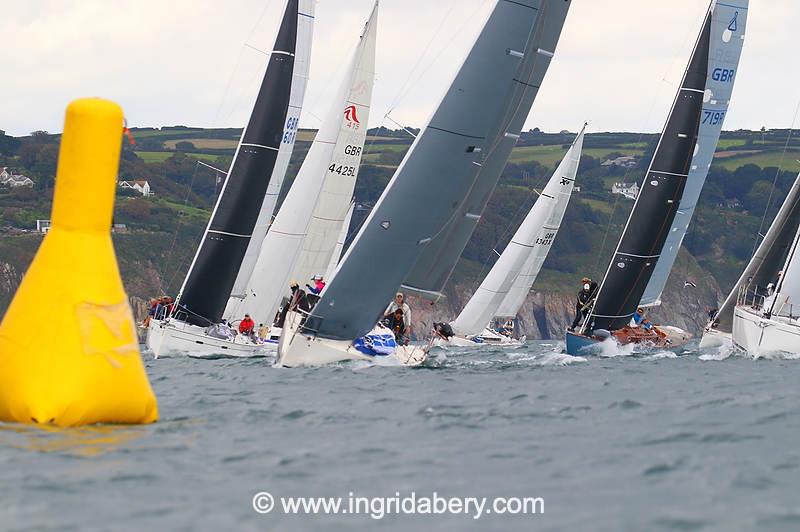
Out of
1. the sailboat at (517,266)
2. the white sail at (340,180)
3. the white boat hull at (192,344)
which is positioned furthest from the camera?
the sailboat at (517,266)

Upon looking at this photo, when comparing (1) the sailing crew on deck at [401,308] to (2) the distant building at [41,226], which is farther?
(2) the distant building at [41,226]

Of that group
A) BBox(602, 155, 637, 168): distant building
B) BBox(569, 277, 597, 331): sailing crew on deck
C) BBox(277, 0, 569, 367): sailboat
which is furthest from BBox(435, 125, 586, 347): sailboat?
BBox(602, 155, 637, 168): distant building

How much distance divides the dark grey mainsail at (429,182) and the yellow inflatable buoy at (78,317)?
902 cm

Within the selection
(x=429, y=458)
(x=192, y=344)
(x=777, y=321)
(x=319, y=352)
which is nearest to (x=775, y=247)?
(x=777, y=321)

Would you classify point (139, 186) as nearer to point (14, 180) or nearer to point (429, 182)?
point (14, 180)

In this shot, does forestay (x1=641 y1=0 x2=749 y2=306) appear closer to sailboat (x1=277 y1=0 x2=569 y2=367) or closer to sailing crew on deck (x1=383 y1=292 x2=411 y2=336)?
sailboat (x1=277 y1=0 x2=569 y2=367)

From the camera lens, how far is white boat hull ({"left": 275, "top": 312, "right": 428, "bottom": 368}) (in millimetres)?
20719

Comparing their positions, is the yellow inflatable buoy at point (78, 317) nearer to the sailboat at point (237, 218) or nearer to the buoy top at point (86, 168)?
the buoy top at point (86, 168)

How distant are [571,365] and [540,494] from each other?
1460 centimetres

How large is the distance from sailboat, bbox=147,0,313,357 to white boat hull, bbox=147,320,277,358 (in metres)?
0.05

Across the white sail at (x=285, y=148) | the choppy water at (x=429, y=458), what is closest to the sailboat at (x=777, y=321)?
the choppy water at (x=429, y=458)

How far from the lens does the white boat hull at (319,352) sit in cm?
2072

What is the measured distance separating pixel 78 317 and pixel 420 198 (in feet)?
33.1

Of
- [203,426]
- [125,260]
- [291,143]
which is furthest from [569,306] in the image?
[203,426]
